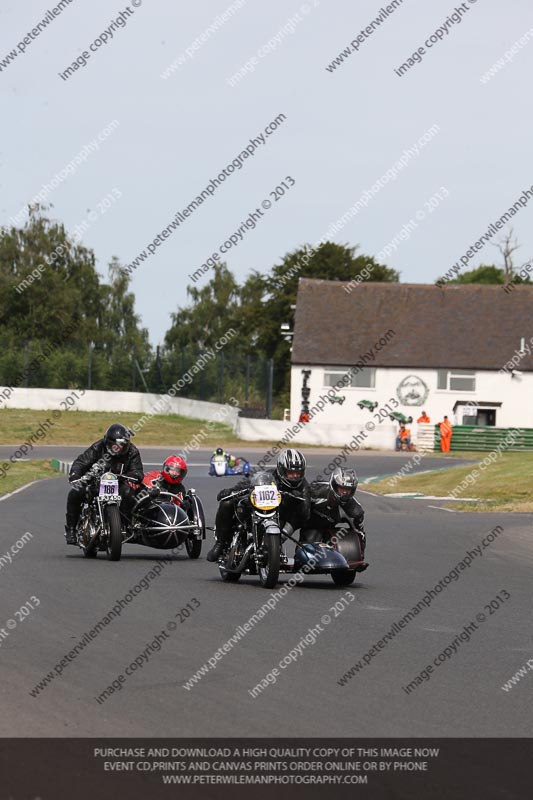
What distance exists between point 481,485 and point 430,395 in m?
33.7

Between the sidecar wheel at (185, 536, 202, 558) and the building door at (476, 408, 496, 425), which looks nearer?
the sidecar wheel at (185, 536, 202, 558)

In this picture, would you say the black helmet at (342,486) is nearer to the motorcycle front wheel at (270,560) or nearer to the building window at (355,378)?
the motorcycle front wheel at (270,560)

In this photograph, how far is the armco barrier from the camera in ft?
179

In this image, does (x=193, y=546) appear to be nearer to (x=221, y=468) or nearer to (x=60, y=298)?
(x=221, y=468)

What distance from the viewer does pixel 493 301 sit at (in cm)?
6869

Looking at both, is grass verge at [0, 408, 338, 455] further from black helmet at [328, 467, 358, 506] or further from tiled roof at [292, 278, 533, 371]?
black helmet at [328, 467, 358, 506]

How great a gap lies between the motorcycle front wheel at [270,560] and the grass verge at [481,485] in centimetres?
1418

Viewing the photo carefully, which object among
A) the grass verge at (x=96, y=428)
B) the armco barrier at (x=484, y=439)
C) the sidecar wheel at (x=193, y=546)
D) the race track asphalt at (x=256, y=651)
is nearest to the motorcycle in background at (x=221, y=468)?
the grass verge at (x=96, y=428)

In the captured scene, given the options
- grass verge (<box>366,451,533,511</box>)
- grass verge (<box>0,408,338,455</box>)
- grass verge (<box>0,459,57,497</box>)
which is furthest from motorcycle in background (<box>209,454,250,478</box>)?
grass verge (<box>0,408,338,455</box>)

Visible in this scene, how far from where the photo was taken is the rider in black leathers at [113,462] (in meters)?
14.6

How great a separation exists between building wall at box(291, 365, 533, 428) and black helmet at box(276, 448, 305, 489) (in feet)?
174
